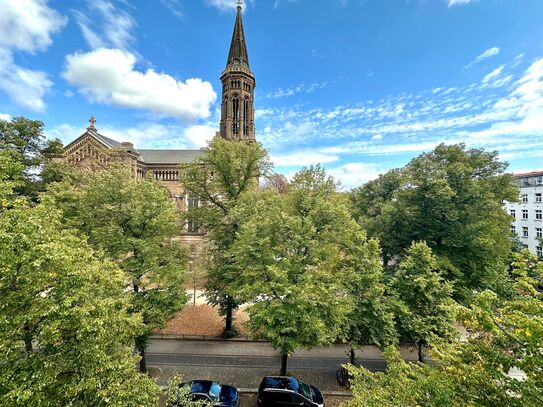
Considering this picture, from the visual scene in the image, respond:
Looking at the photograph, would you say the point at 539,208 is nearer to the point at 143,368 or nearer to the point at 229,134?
the point at 229,134

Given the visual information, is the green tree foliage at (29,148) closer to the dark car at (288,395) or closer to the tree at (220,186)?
the tree at (220,186)

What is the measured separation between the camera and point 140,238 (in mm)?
14805

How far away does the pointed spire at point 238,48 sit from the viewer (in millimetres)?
42656

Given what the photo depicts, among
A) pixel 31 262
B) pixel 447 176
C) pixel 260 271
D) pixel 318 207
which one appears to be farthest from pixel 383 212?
pixel 31 262

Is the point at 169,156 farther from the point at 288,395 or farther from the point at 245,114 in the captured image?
the point at 288,395

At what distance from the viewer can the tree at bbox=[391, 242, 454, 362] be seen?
42.9ft

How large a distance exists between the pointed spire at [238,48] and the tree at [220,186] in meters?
28.3

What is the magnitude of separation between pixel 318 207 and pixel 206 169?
10.3 meters

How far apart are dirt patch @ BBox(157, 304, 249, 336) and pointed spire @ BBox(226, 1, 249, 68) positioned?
37858 mm

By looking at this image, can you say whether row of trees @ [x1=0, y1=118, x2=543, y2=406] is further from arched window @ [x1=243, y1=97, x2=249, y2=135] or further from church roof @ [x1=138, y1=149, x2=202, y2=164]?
arched window @ [x1=243, y1=97, x2=249, y2=135]

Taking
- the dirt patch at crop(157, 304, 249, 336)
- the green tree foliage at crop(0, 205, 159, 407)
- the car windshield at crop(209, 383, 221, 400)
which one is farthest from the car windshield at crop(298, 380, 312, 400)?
the green tree foliage at crop(0, 205, 159, 407)

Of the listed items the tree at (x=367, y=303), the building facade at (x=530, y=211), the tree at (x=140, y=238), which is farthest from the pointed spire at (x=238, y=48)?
the building facade at (x=530, y=211)

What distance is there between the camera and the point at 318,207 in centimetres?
1538

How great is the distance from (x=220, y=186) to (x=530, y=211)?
4146cm
